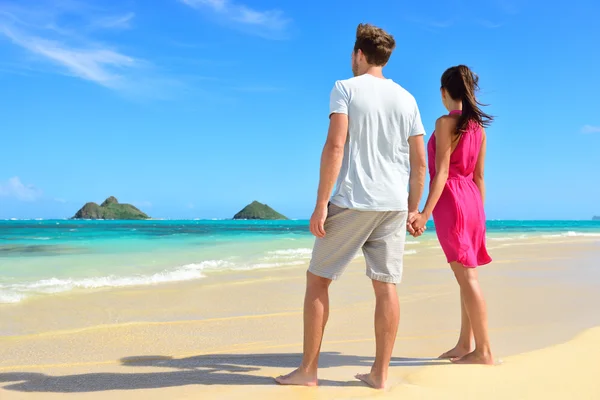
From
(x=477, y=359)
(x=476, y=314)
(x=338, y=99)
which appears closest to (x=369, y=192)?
(x=338, y=99)

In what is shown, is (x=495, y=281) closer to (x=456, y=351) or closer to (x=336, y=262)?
(x=456, y=351)

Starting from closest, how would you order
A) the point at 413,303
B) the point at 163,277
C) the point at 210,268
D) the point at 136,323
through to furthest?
the point at 136,323 → the point at 413,303 → the point at 163,277 → the point at 210,268

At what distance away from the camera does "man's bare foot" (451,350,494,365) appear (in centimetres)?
344

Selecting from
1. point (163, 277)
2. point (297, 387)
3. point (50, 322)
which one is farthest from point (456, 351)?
point (163, 277)

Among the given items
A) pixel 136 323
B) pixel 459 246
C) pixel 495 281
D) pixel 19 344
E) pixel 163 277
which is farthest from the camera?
pixel 163 277

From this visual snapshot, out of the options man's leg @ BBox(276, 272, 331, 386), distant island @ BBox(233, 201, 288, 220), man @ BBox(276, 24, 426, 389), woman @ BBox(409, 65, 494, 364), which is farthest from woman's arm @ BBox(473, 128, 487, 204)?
distant island @ BBox(233, 201, 288, 220)

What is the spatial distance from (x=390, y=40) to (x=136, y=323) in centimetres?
336

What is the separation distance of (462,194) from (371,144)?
0.94 meters

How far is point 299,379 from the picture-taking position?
3.03 metres

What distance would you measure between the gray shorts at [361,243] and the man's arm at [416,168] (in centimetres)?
20

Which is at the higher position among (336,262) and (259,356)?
(336,262)

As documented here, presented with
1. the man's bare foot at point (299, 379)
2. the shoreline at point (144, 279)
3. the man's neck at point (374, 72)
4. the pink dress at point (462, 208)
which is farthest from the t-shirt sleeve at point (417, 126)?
the shoreline at point (144, 279)

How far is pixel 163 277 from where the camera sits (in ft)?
28.1

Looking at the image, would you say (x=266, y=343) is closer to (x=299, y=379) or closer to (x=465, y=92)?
(x=299, y=379)
